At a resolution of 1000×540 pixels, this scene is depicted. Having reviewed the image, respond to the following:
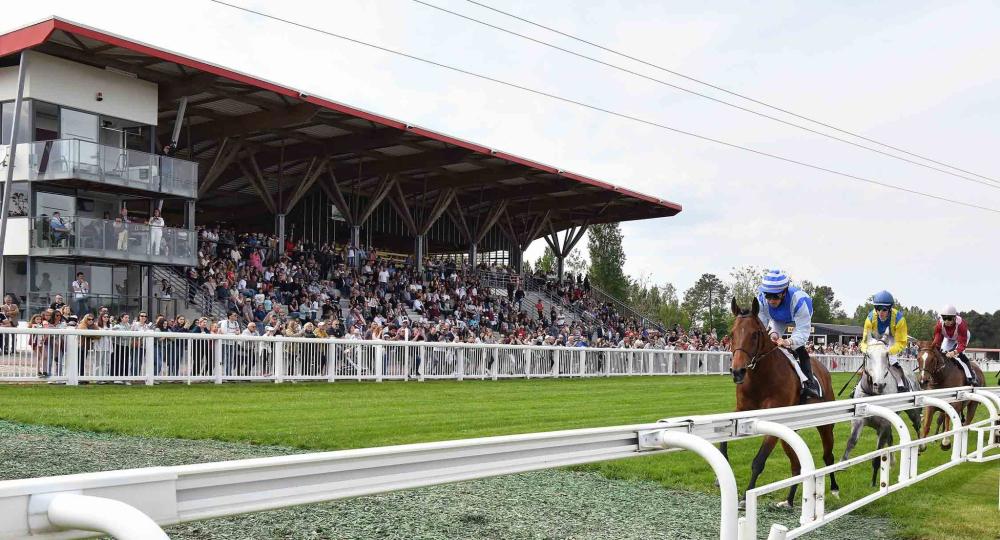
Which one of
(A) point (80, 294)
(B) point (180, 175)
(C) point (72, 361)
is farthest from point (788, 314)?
(B) point (180, 175)

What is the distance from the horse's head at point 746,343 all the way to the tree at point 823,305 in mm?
55801

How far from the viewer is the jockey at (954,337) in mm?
11805

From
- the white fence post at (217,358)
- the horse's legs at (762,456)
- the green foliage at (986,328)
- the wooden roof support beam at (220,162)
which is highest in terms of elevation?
the wooden roof support beam at (220,162)

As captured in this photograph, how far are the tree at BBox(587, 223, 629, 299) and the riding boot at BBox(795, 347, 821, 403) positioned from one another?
4861cm

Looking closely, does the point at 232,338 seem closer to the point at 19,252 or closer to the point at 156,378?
the point at 156,378

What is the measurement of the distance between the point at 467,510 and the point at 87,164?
19659 millimetres

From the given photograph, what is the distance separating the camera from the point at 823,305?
90.9 m

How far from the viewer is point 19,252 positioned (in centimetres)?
2170

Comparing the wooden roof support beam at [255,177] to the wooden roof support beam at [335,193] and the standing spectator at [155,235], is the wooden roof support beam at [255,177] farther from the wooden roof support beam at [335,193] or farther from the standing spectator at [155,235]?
the standing spectator at [155,235]

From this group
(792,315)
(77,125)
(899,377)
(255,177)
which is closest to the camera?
(792,315)

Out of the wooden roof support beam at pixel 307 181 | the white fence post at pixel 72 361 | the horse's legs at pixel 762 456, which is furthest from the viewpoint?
the wooden roof support beam at pixel 307 181

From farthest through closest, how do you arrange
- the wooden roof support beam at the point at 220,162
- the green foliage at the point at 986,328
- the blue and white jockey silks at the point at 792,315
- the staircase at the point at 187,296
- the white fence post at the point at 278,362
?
the green foliage at the point at 986,328
the wooden roof support beam at the point at 220,162
the staircase at the point at 187,296
the white fence post at the point at 278,362
the blue and white jockey silks at the point at 792,315

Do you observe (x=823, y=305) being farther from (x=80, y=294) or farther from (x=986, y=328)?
(x=80, y=294)

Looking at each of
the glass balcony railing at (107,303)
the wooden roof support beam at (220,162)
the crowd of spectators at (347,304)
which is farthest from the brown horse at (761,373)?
the wooden roof support beam at (220,162)
